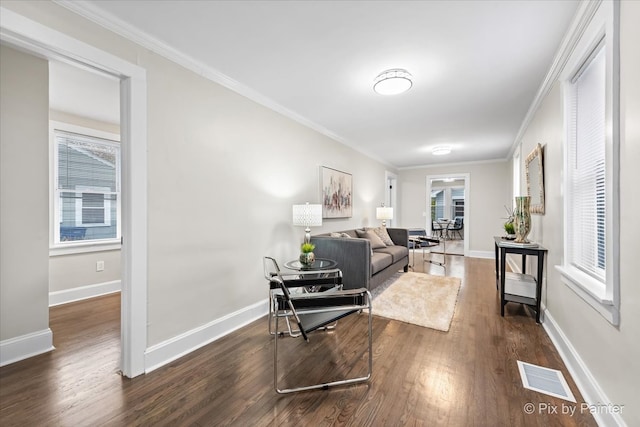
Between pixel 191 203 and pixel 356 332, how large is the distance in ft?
6.39

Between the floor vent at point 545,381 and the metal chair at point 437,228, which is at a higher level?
the metal chair at point 437,228

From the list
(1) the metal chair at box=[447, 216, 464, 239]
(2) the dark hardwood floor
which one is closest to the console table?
(2) the dark hardwood floor

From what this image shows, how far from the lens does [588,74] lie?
1.96 meters

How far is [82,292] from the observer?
146 inches

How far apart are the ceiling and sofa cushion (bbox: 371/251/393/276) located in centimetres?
202

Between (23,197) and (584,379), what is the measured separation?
438 centimetres

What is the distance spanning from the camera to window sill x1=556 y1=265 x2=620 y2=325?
1.38 m

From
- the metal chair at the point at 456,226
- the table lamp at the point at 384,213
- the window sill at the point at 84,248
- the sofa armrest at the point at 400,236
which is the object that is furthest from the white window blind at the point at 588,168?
the metal chair at the point at 456,226

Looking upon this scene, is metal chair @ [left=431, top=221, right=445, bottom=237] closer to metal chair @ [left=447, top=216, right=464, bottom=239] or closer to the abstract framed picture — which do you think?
metal chair @ [left=447, top=216, right=464, bottom=239]

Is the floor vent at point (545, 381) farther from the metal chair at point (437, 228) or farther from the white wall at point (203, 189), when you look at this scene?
the metal chair at point (437, 228)

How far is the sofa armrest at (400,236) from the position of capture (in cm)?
532

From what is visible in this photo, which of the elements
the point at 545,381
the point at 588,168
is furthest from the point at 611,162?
the point at 545,381

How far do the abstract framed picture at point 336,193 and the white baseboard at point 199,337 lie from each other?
1.90 metres

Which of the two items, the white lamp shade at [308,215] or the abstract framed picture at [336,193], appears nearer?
the white lamp shade at [308,215]
